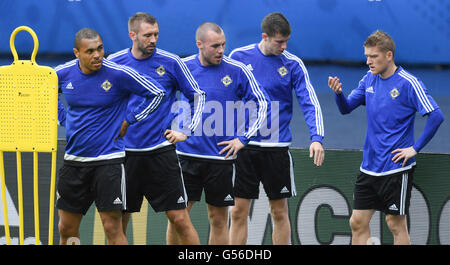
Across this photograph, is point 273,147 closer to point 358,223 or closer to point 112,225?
point 358,223

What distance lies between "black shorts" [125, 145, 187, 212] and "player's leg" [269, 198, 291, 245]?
1.11m

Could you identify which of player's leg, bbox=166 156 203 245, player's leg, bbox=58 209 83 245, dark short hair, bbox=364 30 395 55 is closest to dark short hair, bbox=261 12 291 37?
dark short hair, bbox=364 30 395 55

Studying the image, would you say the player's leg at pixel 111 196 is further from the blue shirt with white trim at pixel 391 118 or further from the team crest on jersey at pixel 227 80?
the blue shirt with white trim at pixel 391 118

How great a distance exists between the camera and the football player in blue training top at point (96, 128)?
241 inches

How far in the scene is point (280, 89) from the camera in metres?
7.19

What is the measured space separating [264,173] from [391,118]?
1325 millimetres

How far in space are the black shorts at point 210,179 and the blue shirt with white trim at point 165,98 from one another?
38 centimetres

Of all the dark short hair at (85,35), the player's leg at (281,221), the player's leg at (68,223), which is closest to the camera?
the dark short hair at (85,35)

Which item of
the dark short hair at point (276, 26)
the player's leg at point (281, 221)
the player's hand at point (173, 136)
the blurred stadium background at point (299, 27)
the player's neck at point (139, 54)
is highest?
the blurred stadium background at point (299, 27)

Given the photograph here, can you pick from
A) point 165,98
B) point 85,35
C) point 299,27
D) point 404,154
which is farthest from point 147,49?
point 299,27

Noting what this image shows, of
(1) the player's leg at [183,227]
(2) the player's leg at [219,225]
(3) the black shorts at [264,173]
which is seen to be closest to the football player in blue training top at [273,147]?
(3) the black shorts at [264,173]

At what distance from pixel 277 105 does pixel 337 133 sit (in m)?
5.18

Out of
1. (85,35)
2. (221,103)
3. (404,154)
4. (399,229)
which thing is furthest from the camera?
(221,103)
